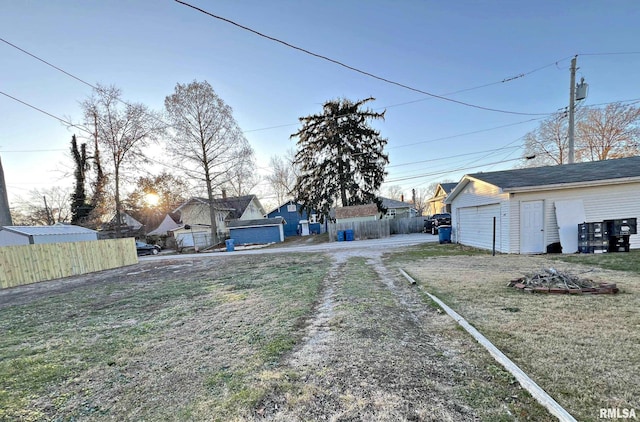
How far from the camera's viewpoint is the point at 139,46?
23.4 feet

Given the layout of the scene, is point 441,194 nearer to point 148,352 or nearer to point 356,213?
point 356,213

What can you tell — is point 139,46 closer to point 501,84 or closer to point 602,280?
point 602,280

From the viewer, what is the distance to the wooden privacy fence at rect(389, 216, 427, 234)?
24625mm

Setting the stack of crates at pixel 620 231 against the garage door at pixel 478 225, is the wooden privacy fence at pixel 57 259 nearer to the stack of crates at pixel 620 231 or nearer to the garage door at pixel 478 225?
the garage door at pixel 478 225

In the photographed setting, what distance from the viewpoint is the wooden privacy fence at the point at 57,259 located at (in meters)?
9.88

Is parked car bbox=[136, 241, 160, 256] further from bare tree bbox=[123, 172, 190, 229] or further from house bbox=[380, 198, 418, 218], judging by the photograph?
house bbox=[380, 198, 418, 218]

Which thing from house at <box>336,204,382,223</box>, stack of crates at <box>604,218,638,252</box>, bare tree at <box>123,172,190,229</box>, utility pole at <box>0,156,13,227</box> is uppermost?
bare tree at <box>123,172,190,229</box>

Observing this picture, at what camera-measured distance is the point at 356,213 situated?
24516mm

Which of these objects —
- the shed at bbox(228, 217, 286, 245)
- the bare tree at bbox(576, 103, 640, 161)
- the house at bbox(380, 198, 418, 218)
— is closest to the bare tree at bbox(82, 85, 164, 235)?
the shed at bbox(228, 217, 286, 245)

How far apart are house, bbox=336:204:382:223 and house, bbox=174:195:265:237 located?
11.3 m

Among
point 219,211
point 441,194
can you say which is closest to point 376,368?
point 219,211

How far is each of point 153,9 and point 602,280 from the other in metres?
10.2

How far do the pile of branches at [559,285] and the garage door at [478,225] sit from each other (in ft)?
19.1

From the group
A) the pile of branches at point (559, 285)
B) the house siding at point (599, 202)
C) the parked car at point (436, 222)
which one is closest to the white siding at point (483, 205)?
the house siding at point (599, 202)
